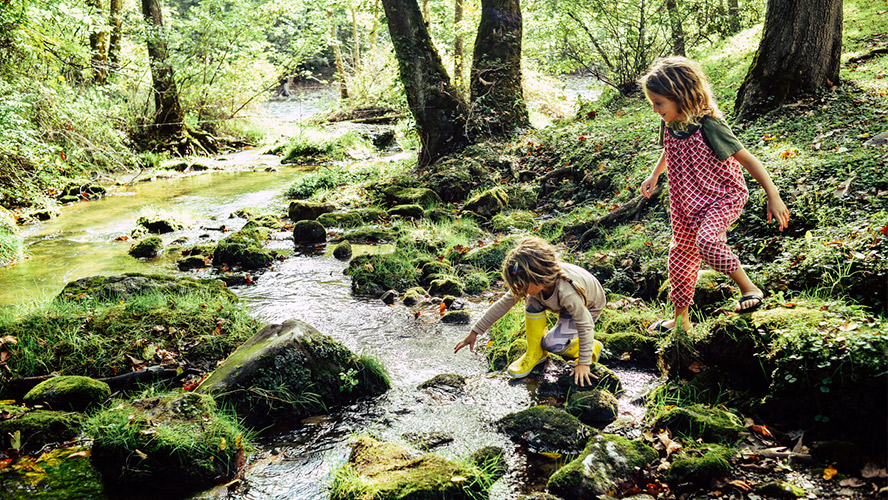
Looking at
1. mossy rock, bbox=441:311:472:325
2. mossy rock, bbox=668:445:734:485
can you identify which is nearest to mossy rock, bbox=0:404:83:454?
mossy rock, bbox=441:311:472:325

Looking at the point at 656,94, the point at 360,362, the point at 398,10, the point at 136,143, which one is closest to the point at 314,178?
the point at 398,10

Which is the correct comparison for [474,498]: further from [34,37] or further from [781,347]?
[34,37]

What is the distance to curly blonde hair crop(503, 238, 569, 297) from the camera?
3816mm

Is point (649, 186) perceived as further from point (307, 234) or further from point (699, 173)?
point (307, 234)

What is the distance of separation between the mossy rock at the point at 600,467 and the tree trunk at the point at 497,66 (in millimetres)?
10231

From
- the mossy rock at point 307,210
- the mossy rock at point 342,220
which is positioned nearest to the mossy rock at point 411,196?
the mossy rock at point 342,220

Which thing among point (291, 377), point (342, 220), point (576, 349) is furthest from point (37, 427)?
point (342, 220)

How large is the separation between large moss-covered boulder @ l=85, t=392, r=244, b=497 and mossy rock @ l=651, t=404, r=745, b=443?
2.80 meters

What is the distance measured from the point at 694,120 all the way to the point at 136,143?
61.0ft

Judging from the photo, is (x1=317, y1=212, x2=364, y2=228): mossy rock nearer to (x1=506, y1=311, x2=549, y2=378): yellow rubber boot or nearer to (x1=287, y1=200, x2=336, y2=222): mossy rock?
(x1=287, y1=200, x2=336, y2=222): mossy rock

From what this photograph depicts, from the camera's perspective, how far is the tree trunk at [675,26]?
12.5 metres

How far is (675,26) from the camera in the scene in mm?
12656

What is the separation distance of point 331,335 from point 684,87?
3.96 metres

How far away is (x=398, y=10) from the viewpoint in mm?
12211
